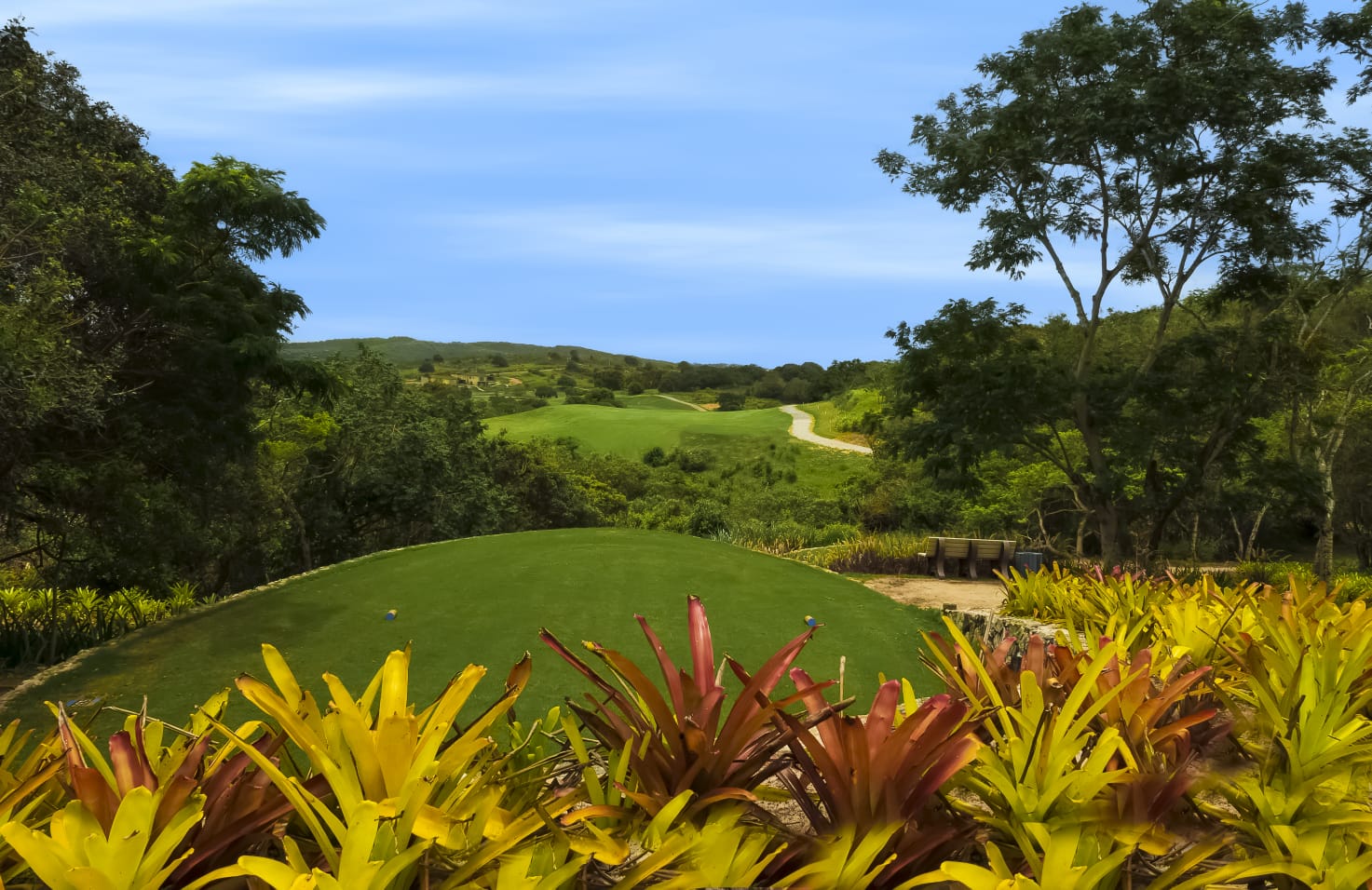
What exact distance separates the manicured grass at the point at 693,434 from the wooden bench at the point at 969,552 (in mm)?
19004

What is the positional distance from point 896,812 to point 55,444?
1037cm

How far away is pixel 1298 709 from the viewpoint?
1.73 metres

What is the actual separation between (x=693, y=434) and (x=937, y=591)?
36949mm

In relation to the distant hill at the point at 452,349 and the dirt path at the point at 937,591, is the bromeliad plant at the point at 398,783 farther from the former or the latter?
the distant hill at the point at 452,349

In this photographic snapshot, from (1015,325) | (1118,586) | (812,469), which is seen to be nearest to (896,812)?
(1118,586)

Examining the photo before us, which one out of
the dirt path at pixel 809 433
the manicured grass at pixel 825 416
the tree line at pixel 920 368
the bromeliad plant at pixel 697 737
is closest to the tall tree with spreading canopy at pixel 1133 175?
the tree line at pixel 920 368

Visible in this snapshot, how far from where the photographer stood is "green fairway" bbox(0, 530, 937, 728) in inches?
245

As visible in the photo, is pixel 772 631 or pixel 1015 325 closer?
pixel 772 631

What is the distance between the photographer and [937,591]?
12547 millimetres

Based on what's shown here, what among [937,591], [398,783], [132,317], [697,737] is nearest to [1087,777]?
[697,737]

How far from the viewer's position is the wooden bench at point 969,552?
47.1ft

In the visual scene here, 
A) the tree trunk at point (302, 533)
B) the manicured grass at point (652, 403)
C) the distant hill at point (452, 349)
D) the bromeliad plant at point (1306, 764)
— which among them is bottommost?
the tree trunk at point (302, 533)

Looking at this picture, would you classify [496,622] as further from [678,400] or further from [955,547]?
[678,400]

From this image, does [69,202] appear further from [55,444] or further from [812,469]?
[812,469]
